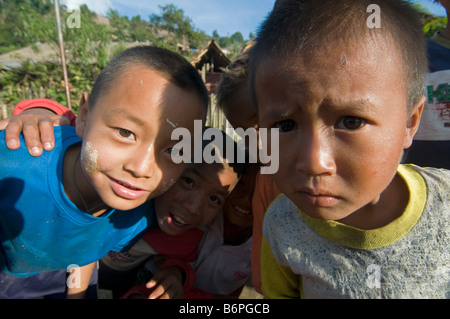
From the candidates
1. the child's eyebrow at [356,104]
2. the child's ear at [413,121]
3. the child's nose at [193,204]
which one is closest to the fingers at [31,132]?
the child's nose at [193,204]

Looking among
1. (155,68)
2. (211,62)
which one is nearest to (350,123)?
(155,68)

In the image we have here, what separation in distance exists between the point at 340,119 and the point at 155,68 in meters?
0.91

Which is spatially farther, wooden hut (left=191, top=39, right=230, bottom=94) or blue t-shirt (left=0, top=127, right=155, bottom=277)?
wooden hut (left=191, top=39, right=230, bottom=94)

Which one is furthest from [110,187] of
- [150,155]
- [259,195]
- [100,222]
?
[259,195]

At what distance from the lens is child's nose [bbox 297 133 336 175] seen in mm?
758

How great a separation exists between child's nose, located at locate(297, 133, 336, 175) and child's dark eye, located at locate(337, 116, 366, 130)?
0.19 feet

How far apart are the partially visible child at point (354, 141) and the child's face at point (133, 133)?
0.44m

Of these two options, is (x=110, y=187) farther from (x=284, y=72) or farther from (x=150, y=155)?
(x=284, y=72)

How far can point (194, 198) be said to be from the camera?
5.66ft

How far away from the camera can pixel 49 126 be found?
1.41 metres

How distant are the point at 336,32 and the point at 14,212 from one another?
1636 mm

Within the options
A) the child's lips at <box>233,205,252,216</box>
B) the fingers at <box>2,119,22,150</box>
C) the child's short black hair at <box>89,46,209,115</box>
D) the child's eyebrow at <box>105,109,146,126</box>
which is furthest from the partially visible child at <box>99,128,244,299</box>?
the fingers at <box>2,119,22,150</box>

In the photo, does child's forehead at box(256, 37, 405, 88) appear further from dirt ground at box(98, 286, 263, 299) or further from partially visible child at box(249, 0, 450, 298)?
dirt ground at box(98, 286, 263, 299)
